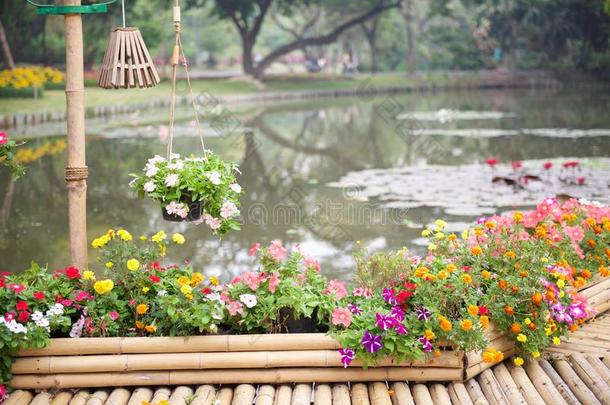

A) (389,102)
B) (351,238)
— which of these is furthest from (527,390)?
(389,102)

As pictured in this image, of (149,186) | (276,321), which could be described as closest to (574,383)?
(276,321)

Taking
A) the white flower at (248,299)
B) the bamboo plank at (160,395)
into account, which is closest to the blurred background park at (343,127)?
the white flower at (248,299)

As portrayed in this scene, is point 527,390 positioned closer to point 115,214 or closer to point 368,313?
point 368,313

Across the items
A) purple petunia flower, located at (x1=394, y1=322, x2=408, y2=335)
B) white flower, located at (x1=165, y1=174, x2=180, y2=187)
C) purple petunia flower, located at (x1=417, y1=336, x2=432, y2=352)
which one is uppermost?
white flower, located at (x1=165, y1=174, x2=180, y2=187)

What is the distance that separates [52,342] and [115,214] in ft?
19.3

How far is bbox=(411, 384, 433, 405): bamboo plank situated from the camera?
3828mm

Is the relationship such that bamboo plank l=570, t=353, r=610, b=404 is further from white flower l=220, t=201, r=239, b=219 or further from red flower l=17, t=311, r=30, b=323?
red flower l=17, t=311, r=30, b=323

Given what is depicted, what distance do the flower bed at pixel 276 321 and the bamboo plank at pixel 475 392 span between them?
0.16 feet

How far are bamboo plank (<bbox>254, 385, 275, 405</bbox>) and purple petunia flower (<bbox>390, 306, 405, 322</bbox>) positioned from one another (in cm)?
69

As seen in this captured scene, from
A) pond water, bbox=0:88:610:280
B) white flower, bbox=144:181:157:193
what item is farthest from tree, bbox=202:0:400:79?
white flower, bbox=144:181:157:193

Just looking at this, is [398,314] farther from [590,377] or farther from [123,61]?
[123,61]

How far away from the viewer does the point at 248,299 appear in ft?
13.3

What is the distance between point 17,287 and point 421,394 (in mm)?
2032

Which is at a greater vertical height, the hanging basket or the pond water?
the hanging basket
